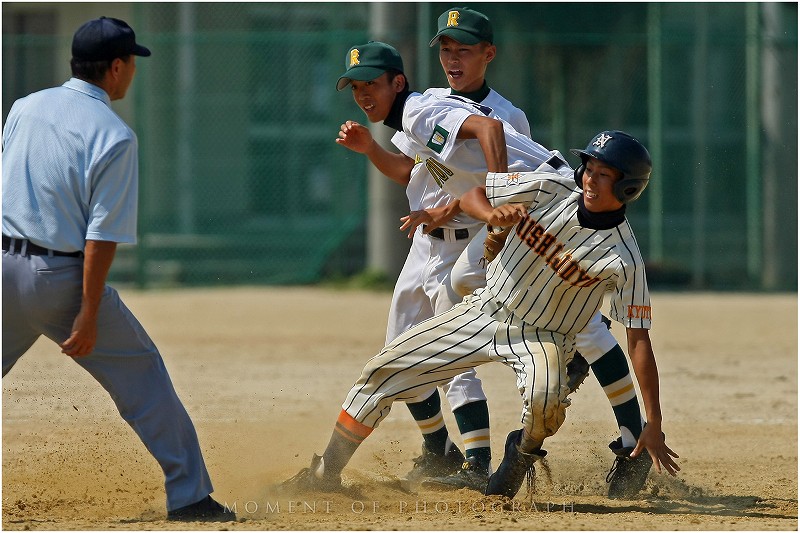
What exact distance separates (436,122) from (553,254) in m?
0.78

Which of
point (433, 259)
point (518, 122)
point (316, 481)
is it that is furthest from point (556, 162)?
point (316, 481)

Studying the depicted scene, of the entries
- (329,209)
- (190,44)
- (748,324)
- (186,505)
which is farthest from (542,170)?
(190,44)

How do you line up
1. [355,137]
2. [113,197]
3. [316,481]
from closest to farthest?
[113,197] → [316,481] → [355,137]

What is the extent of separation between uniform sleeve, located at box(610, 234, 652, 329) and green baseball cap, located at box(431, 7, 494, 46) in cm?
129

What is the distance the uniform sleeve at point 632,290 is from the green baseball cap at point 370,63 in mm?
1342

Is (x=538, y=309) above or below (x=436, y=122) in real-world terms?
below

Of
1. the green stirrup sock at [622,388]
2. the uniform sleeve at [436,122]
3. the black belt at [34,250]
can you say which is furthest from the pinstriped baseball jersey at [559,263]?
the black belt at [34,250]

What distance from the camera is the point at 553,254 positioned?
4.36 meters

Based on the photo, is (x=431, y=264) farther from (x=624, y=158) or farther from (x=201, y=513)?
(x=201, y=513)

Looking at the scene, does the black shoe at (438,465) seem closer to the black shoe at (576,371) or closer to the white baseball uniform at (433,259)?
the white baseball uniform at (433,259)

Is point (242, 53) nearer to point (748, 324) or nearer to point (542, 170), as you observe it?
point (748, 324)

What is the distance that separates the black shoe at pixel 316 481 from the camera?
Result: 15.4 ft

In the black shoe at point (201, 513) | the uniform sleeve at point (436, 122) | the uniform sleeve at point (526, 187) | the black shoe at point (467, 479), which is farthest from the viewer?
the black shoe at point (467, 479)

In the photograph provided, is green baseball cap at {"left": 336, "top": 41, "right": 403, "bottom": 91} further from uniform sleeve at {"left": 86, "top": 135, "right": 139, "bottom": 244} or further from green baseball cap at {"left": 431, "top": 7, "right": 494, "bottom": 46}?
uniform sleeve at {"left": 86, "top": 135, "right": 139, "bottom": 244}
